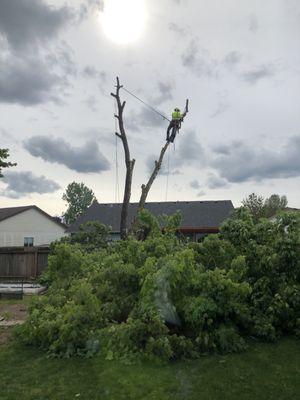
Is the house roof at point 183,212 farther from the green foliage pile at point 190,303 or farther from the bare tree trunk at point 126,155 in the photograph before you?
the green foliage pile at point 190,303

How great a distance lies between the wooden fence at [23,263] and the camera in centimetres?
1977

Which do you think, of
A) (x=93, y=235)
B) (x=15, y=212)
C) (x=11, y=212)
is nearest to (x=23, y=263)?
(x=93, y=235)

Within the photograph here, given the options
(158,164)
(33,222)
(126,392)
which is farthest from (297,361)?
(33,222)

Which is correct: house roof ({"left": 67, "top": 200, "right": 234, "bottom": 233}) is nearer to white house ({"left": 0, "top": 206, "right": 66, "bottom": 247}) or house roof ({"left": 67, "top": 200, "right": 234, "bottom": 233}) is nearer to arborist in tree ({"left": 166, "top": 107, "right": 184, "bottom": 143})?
white house ({"left": 0, "top": 206, "right": 66, "bottom": 247})

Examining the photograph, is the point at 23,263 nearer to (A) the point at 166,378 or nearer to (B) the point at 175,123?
(B) the point at 175,123

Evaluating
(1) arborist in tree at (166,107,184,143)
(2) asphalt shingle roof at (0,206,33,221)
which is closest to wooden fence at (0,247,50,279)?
(1) arborist in tree at (166,107,184,143)

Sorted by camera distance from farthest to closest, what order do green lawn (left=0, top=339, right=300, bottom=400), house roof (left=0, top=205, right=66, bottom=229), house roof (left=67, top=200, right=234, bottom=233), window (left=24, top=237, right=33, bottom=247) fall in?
window (left=24, top=237, right=33, bottom=247)
house roof (left=0, top=205, right=66, bottom=229)
house roof (left=67, top=200, right=234, bottom=233)
green lawn (left=0, top=339, right=300, bottom=400)

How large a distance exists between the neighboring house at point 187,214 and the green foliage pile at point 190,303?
20.7 meters

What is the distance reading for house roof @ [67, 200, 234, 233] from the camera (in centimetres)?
3011

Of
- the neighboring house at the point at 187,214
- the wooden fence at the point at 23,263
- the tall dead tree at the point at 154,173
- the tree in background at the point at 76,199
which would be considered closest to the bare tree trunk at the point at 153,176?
the tall dead tree at the point at 154,173

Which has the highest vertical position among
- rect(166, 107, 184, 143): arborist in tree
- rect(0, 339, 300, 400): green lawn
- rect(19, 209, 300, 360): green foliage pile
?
rect(166, 107, 184, 143): arborist in tree

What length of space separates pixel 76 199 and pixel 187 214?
158 feet

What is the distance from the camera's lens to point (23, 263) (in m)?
20.0

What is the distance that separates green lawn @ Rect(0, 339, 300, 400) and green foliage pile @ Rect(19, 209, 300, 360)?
12.0 inches
